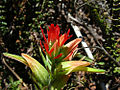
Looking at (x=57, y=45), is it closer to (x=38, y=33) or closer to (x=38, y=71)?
(x=38, y=71)

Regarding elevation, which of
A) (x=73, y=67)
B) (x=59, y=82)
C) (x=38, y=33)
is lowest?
(x=59, y=82)

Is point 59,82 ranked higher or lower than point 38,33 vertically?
lower

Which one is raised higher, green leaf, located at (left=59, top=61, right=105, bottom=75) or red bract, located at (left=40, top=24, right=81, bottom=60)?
red bract, located at (left=40, top=24, right=81, bottom=60)

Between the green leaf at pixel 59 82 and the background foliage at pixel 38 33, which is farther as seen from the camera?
the background foliage at pixel 38 33

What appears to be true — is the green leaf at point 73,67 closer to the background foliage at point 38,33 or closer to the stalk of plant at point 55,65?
the stalk of plant at point 55,65

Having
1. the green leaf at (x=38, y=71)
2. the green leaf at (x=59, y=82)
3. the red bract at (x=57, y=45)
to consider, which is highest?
the red bract at (x=57, y=45)

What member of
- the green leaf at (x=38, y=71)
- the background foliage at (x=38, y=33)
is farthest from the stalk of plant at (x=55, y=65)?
the background foliage at (x=38, y=33)

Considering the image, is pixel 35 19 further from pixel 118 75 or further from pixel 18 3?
pixel 118 75

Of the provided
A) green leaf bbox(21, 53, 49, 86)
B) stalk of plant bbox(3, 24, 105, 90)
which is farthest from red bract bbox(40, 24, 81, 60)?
green leaf bbox(21, 53, 49, 86)

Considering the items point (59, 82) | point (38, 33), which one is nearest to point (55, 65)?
point (59, 82)

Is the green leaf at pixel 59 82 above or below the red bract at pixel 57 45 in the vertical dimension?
below

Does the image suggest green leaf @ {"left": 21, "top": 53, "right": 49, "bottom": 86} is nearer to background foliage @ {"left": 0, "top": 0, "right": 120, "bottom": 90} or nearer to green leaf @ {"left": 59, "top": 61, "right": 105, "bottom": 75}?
green leaf @ {"left": 59, "top": 61, "right": 105, "bottom": 75}
